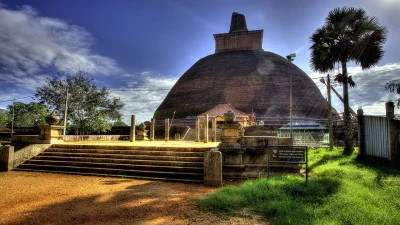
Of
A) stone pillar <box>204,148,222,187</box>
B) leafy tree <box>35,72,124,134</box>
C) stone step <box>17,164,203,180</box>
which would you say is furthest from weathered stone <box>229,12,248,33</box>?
stone pillar <box>204,148,222,187</box>

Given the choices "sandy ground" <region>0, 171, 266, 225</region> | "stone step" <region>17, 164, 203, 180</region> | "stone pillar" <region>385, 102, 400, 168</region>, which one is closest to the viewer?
"sandy ground" <region>0, 171, 266, 225</region>

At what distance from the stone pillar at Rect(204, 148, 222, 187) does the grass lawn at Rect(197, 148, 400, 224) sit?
1.06 m

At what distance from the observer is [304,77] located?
121 feet

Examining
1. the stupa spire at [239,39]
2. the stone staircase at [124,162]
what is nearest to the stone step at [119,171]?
the stone staircase at [124,162]

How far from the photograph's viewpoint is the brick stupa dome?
32.0 meters

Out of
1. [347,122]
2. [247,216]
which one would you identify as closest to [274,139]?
[247,216]

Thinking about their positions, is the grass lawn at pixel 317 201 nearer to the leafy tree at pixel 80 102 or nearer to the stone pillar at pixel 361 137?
the stone pillar at pixel 361 137

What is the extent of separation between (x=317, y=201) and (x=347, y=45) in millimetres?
10878

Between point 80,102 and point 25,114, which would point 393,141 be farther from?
point 25,114

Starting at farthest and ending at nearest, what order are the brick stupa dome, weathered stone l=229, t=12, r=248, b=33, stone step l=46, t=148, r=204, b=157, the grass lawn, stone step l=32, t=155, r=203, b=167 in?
weathered stone l=229, t=12, r=248, b=33 < the brick stupa dome < stone step l=46, t=148, r=204, b=157 < stone step l=32, t=155, r=203, b=167 < the grass lawn

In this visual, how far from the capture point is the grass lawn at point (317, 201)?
389 centimetres

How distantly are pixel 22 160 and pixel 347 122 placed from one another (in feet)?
47.3

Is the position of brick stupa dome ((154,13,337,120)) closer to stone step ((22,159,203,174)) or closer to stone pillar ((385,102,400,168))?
stone pillar ((385,102,400,168))

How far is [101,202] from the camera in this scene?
513 centimetres
